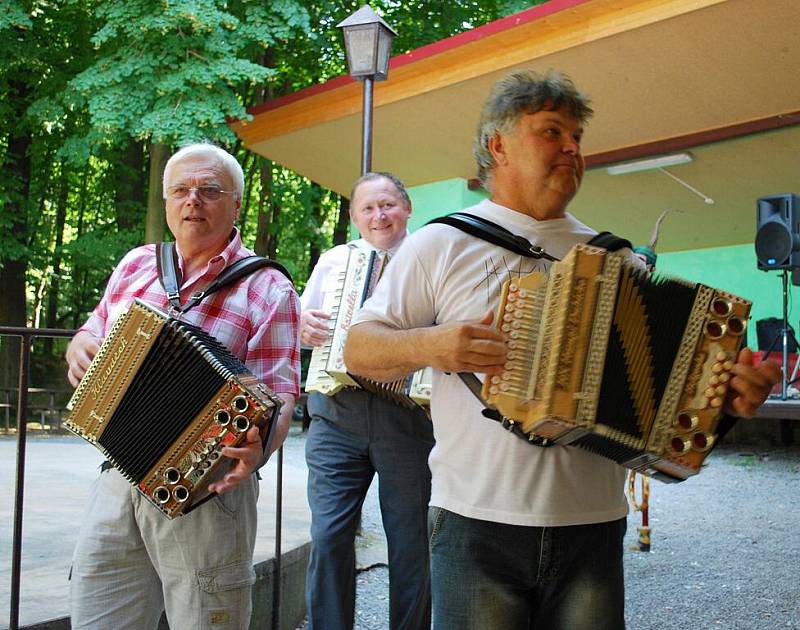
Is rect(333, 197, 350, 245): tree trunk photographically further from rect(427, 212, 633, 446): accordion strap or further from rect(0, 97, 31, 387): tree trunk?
rect(427, 212, 633, 446): accordion strap

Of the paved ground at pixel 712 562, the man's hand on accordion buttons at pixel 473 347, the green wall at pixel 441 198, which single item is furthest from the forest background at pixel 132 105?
the man's hand on accordion buttons at pixel 473 347

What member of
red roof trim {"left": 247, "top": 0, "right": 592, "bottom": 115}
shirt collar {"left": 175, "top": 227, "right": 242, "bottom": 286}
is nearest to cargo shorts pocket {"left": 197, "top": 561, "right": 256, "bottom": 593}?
shirt collar {"left": 175, "top": 227, "right": 242, "bottom": 286}

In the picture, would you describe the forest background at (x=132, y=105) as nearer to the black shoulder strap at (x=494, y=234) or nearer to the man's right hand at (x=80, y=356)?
the man's right hand at (x=80, y=356)

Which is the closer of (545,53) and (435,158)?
(545,53)

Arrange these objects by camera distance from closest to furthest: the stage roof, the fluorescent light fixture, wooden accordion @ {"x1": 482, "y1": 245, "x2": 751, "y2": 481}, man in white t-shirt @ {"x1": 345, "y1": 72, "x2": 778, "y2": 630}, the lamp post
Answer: wooden accordion @ {"x1": 482, "y1": 245, "x2": 751, "y2": 481} < man in white t-shirt @ {"x1": 345, "y1": 72, "x2": 778, "y2": 630} < the lamp post < the stage roof < the fluorescent light fixture

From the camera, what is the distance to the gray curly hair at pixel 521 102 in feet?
6.88

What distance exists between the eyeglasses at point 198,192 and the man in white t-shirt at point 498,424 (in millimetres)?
635

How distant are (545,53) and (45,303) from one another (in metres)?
16.9

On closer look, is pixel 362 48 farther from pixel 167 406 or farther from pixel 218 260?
pixel 167 406

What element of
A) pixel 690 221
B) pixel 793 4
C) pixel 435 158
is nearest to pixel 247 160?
pixel 435 158

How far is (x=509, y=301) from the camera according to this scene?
1.78 m

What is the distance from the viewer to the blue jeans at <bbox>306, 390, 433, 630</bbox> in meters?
3.24

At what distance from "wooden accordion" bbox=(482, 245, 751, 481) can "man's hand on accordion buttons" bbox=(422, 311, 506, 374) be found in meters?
0.02

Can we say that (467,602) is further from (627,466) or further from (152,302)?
(152,302)
